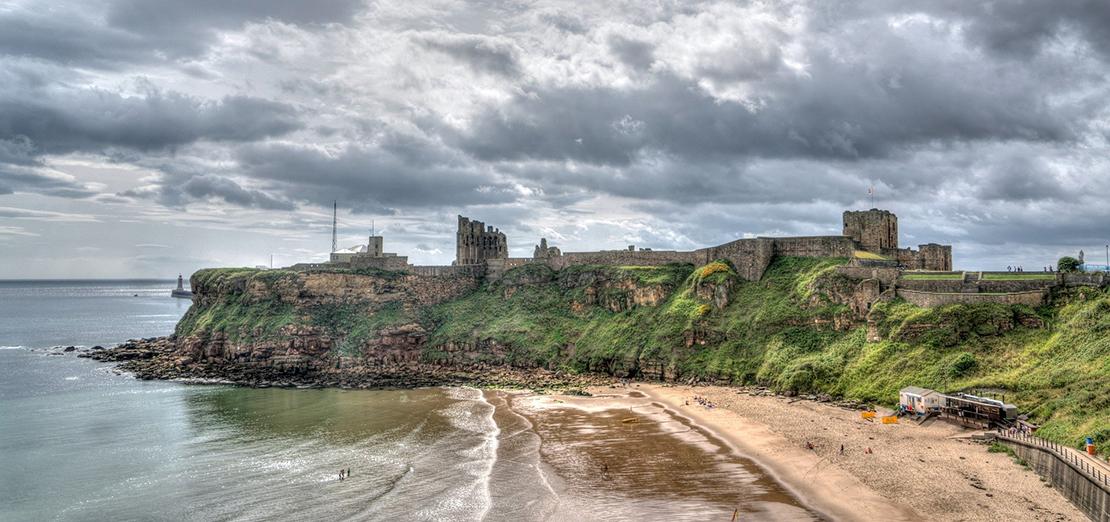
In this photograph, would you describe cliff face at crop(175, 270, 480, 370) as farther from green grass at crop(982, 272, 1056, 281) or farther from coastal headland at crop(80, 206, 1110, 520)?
green grass at crop(982, 272, 1056, 281)

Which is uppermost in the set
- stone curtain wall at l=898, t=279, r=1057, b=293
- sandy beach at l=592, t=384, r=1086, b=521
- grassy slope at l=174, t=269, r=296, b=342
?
stone curtain wall at l=898, t=279, r=1057, b=293

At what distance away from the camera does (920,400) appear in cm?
4247

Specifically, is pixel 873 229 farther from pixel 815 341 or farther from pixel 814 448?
pixel 814 448

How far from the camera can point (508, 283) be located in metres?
87.0

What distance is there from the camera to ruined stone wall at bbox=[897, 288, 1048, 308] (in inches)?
1923

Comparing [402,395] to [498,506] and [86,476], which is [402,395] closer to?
[86,476]

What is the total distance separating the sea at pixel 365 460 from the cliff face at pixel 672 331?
11.1m

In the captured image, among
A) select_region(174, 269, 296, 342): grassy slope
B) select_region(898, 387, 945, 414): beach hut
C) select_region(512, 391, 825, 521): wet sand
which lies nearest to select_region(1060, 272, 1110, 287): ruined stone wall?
select_region(898, 387, 945, 414): beach hut

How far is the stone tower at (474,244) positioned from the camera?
3952 inches

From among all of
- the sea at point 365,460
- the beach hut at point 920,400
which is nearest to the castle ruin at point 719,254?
the beach hut at point 920,400

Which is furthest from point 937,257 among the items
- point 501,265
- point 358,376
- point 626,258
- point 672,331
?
point 358,376

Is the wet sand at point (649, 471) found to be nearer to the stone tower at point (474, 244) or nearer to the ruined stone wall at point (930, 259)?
the ruined stone wall at point (930, 259)

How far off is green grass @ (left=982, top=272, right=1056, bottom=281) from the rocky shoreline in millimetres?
32851

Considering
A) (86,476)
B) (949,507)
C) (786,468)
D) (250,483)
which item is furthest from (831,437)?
(86,476)
